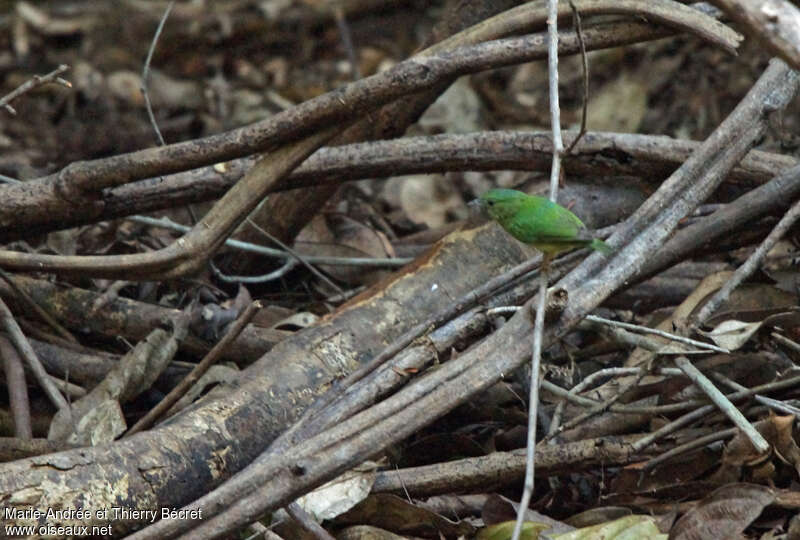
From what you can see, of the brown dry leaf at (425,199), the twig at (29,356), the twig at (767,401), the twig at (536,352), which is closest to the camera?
the twig at (536,352)

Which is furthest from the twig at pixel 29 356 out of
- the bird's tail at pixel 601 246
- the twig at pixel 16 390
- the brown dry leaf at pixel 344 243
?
the bird's tail at pixel 601 246

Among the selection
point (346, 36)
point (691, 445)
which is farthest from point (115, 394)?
point (346, 36)

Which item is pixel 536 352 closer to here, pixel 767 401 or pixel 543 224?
pixel 543 224

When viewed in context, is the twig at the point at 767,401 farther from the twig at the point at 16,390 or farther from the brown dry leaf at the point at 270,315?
the twig at the point at 16,390

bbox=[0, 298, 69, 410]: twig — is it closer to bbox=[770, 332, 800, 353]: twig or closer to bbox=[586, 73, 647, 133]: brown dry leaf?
bbox=[770, 332, 800, 353]: twig

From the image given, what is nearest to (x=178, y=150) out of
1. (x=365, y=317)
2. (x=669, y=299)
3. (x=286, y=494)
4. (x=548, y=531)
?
(x=365, y=317)

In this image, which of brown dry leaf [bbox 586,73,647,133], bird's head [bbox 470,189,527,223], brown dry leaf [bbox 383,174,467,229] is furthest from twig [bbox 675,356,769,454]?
brown dry leaf [bbox 586,73,647,133]
